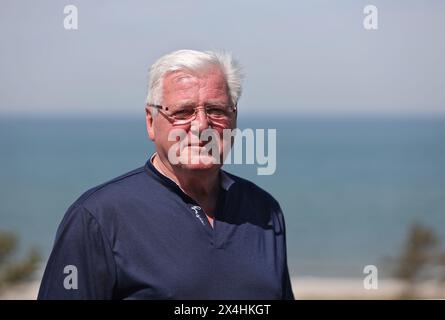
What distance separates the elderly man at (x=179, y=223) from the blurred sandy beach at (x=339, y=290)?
Result: 3.77m

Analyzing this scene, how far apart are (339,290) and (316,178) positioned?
8.32 meters

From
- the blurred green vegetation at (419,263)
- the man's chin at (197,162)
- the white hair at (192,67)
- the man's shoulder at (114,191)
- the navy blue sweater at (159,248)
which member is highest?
the white hair at (192,67)

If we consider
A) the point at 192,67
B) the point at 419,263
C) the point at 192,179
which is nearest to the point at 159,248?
the point at 192,179

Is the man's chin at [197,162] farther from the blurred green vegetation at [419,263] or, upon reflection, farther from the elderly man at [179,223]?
the blurred green vegetation at [419,263]

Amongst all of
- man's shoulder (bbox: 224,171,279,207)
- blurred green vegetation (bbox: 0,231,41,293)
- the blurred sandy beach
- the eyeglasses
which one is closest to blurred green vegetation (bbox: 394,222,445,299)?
the blurred sandy beach

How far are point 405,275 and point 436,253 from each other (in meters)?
0.43

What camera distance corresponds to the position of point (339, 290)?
8.27 meters

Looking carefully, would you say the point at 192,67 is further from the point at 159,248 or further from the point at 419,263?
the point at 419,263

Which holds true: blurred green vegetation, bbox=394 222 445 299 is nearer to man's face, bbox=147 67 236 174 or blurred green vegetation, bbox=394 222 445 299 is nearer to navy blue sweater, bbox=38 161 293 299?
navy blue sweater, bbox=38 161 293 299

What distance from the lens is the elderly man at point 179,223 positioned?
181 centimetres

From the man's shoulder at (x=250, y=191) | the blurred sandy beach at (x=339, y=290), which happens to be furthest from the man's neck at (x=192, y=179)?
the blurred sandy beach at (x=339, y=290)

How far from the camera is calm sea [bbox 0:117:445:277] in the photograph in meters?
9.80

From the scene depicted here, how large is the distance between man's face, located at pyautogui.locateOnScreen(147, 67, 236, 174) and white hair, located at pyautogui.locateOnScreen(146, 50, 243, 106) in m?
0.02
